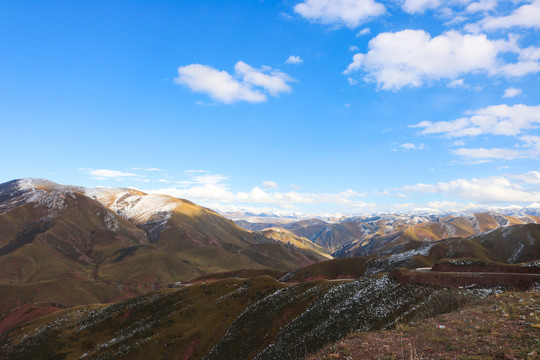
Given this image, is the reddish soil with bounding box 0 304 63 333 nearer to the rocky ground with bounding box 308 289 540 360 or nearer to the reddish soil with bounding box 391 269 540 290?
the reddish soil with bounding box 391 269 540 290

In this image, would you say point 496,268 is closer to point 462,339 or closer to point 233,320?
point 462,339

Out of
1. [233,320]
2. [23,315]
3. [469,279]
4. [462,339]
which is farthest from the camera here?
[23,315]

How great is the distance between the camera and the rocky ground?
14.3 meters

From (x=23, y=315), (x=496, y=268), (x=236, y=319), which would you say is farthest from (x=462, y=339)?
(x=23, y=315)

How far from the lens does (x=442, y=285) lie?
41.8 metres

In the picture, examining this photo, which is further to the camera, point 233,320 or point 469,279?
point 233,320

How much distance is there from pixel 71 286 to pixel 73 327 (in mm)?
121249

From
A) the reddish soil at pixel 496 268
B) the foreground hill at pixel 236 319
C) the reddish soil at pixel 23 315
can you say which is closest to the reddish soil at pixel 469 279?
the foreground hill at pixel 236 319

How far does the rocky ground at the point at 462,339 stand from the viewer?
46.9 ft

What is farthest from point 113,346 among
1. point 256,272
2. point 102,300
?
point 102,300

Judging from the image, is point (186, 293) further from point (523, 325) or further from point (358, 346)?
point (523, 325)

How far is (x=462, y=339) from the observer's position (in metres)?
16.3

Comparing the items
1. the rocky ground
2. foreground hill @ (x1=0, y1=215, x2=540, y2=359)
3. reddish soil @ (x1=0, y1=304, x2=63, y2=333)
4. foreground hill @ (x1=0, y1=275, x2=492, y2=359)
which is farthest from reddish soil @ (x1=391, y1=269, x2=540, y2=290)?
reddish soil @ (x1=0, y1=304, x2=63, y2=333)

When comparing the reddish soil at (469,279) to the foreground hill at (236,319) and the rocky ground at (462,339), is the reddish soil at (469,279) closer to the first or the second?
the foreground hill at (236,319)
